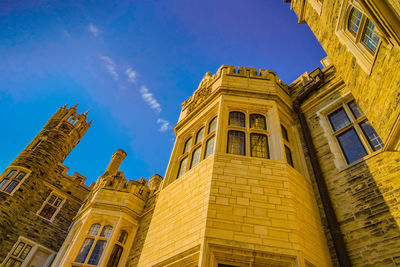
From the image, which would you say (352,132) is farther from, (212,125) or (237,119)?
(212,125)

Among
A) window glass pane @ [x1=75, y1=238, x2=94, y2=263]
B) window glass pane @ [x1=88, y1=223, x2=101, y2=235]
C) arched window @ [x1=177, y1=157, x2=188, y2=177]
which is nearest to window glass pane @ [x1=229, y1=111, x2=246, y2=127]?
arched window @ [x1=177, y1=157, x2=188, y2=177]

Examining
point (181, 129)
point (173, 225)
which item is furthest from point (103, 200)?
point (173, 225)

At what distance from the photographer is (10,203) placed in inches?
479

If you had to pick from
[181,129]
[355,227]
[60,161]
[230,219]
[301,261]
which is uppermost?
[60,161]

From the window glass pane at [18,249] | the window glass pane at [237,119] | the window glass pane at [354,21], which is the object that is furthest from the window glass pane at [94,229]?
the window glass pane at [354,21]

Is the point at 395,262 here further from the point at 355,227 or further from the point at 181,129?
the point at 181,129

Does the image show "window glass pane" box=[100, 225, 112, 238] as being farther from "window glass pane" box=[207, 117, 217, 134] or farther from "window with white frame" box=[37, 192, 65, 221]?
"window glass pane" box=[207, 117, 217, 134]

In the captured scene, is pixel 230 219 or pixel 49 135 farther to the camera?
pixel 49 135

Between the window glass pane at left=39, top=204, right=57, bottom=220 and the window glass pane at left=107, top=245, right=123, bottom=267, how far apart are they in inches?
249

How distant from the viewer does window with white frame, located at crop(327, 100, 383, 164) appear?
6289mm

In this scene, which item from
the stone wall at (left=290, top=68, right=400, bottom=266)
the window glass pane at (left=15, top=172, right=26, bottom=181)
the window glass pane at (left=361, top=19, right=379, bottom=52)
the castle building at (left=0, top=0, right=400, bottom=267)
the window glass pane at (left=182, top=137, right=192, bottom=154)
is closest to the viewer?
the castle building at (left=0, top=0, right=400, bottom=267)

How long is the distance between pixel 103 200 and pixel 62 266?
271 centimetres

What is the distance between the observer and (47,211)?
13625 millimetres

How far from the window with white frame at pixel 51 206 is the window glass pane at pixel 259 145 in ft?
39.1
